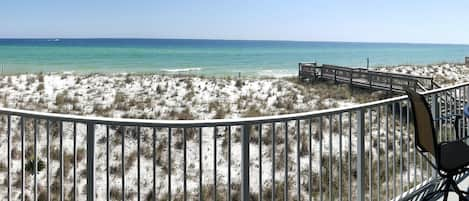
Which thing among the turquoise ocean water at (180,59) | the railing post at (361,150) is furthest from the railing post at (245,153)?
the turquoise ocean water at (180,59)

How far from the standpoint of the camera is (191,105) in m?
10.8

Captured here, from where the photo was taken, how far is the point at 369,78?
15867 mm

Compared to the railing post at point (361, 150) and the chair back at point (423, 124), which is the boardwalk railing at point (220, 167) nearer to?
the railing post at point (361, 150)

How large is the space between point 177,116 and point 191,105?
1.26 m

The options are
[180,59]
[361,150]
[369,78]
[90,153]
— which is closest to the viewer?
[90,153]

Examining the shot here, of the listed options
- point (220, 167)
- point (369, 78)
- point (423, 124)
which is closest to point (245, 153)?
point (423, 124)

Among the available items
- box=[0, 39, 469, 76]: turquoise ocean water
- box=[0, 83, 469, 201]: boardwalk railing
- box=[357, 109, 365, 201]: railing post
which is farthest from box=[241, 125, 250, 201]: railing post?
box=[0, 39, 469, 76]: turquoise ocean water

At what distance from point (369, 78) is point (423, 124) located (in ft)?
45.6

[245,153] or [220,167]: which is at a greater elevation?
[245,153]

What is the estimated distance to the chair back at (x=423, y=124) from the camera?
2461 mm

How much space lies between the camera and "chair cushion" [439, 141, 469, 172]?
2.65 m

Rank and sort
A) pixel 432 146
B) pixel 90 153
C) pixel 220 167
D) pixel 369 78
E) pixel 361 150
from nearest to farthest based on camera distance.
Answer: pixel 90 153, pixel 432 146, pixel 361 150, pixel 220 167, pixel 369 78

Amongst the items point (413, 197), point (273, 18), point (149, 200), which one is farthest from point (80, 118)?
point (273, 18)

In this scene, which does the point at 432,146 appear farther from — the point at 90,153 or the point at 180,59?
the point at 180,59
